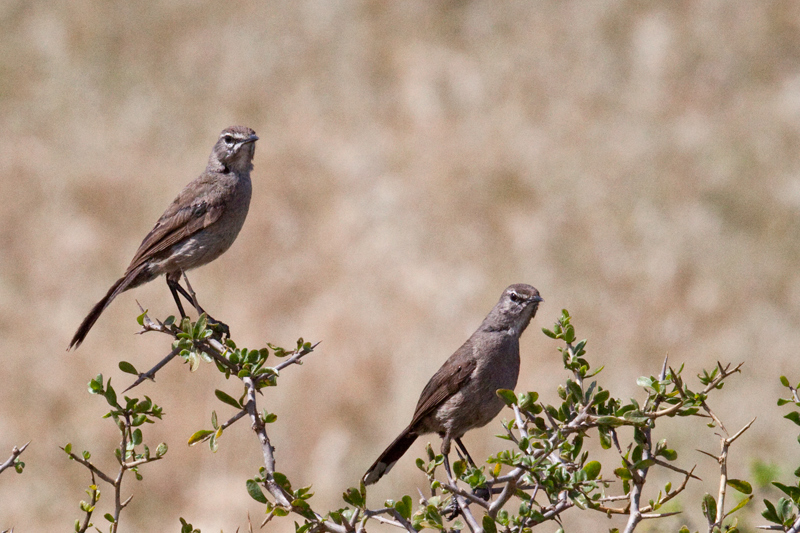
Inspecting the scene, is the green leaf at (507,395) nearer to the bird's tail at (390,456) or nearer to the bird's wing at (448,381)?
the bird's tail at (390,456)

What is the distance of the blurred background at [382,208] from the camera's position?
12266 mm

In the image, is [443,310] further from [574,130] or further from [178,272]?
[178,272]

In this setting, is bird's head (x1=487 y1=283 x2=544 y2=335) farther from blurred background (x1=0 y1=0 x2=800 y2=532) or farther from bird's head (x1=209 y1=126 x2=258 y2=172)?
blurred background (x1=0 y1=0 x2=800 y2=532)

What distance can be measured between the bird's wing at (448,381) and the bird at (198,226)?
1.64 m

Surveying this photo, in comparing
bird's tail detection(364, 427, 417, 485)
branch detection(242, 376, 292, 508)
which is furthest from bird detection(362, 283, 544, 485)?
branch detection(242, 376, 292, 508)

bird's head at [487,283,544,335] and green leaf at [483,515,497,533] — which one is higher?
bird's head at [487,283,544,335]

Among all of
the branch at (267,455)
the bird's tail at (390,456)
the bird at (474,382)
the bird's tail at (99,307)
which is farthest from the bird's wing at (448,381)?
the branch at (267,455)

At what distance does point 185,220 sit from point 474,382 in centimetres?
214

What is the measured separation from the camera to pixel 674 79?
15.3 meters

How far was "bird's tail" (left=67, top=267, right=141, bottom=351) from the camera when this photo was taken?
17.2 ft

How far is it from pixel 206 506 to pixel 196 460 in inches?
34.5

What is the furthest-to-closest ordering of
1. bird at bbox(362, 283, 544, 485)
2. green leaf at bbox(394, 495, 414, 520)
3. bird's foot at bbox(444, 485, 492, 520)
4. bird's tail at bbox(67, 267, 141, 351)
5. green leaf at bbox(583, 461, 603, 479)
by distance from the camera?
1. bird at bbox(362, 283, 544, 485)
2. bird's tail at bbox(67, 267, 141, 351)
3. bird's foot at bbox(444, 485, 492, 520)
4. green leaf at bbox(394, 495, 414, 520)
5. green leaf at bbox(583, 461, 603, 479)

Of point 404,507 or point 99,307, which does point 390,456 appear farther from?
point 404,507

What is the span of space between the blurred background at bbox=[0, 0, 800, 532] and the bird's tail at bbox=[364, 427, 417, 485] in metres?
5.25
